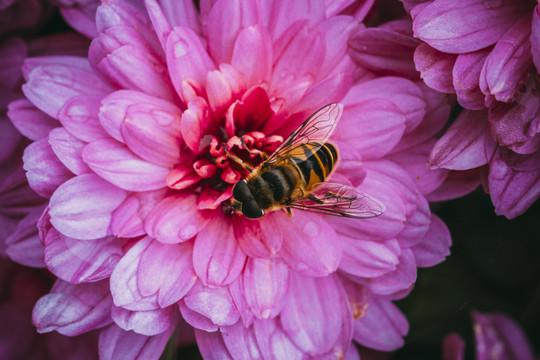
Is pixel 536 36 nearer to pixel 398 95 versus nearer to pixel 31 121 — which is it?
pixel 398 95

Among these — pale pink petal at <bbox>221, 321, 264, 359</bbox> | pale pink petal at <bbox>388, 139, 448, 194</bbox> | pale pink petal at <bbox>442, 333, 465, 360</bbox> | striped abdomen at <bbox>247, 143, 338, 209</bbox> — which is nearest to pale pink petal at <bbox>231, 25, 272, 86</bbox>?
striped abdomen at <bbox>247, 143, 338, 209</bbox>

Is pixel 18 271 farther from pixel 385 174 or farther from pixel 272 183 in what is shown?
pixel 385 174

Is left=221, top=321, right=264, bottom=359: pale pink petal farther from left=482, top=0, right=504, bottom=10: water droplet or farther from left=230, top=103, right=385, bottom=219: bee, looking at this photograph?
left=482, top=0, right=504, bottom=10: water droplet

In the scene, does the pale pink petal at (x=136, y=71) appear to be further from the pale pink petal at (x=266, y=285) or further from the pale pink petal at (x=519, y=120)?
the pale pink petal at (x=519, y=120)

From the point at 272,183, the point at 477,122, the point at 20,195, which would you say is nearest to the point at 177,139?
the point at 272,183

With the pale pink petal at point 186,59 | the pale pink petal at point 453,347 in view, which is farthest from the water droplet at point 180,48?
the pale pink petal at point 453,347
